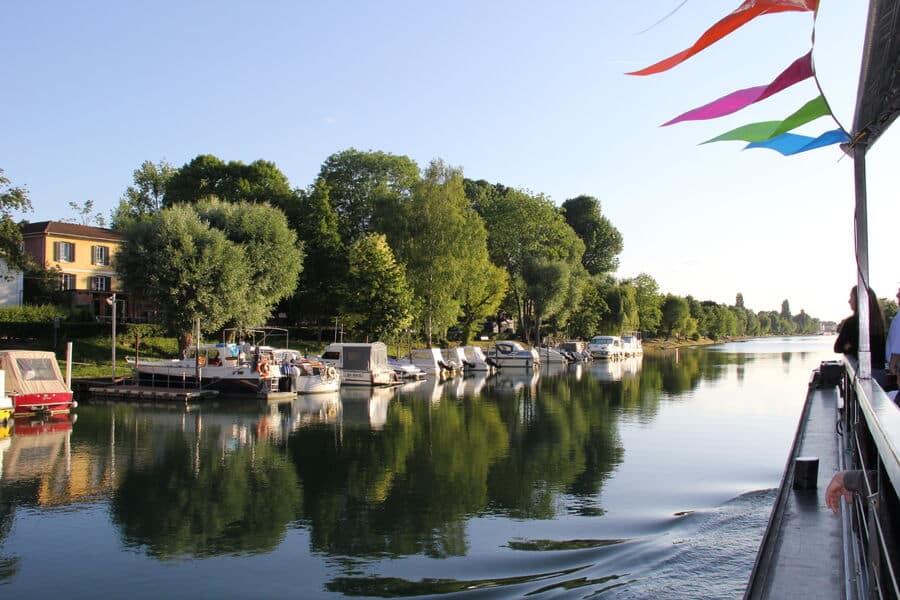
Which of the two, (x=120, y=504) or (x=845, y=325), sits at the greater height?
(x=845, y=325)

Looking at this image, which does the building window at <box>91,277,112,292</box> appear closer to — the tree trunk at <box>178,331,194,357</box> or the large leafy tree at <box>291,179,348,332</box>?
the large leafy tree at <box>291,179,348,332</box>

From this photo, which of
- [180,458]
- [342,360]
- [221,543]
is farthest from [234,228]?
[221,543]

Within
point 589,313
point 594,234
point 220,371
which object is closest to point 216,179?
point 220,371

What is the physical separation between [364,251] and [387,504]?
37939 millimetres

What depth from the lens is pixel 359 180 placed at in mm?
67938

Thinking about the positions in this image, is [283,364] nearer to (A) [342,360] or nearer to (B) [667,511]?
Answer: (A) [342,360]

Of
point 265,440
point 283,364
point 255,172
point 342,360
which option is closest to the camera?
point 265,440

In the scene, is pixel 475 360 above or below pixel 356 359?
below

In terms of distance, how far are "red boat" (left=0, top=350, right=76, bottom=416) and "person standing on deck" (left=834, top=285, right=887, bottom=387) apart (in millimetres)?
25088

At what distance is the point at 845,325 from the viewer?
31.2 ft

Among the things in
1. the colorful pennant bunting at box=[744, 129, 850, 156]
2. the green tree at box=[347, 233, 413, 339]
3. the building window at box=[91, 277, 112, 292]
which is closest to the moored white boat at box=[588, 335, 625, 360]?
the green tree at box=[347, 233, 413, 339]

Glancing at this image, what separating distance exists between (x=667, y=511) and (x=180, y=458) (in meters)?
12.0

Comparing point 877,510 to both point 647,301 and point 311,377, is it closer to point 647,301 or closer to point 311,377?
point 311,377

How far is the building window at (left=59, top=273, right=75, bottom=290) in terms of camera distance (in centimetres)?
5966
